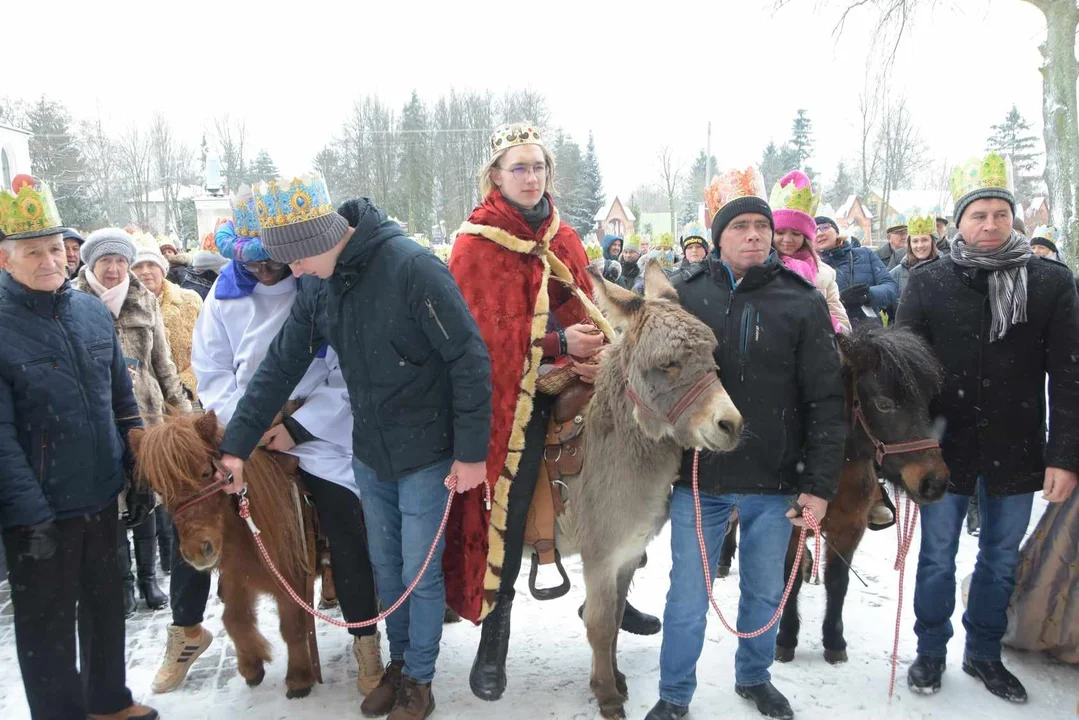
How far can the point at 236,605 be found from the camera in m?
3.49

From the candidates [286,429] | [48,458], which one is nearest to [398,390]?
[286,429]

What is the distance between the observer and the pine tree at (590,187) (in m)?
43.4

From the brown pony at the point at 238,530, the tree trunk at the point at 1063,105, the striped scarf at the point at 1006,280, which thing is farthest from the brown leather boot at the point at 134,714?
the tree trunk at the point at 1063,105

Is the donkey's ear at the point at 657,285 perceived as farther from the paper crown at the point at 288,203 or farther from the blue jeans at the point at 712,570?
the paper crown at the point at 288,203

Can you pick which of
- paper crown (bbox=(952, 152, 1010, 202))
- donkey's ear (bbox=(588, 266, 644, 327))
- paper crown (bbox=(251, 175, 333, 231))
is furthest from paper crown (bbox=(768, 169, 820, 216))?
paper crown (bbox=(251, 175, 333, 231))

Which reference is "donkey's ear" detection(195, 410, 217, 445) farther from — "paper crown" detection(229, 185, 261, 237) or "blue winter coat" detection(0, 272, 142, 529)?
"paper crown" detection(229, 185, 261, 237)

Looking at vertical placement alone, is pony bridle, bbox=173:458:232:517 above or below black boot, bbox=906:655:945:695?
above

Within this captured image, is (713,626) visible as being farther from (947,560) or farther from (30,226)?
(30,226)

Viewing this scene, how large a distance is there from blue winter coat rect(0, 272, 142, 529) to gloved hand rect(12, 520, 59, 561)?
0.03 m

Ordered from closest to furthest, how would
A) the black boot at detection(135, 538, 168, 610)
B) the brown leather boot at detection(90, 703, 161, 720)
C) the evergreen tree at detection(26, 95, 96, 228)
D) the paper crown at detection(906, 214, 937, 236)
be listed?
the brown leather boot at detection(90, 703, 161, 720)
the black boot at detection(135, 538, 168, 610)
the paper crown at detection(906, 214, 937, 236)
the evergreen tree at detection(26, 95, 96, 228)

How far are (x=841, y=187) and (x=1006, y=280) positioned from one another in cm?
6202

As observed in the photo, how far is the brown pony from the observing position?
10.2 ft

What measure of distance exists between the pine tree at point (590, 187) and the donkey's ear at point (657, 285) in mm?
40206

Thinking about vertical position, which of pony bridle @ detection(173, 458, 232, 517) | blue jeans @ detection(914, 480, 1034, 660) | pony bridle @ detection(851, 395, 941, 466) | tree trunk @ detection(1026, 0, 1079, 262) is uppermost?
tree trunk @ detection(1026, 0, 1079, 262)
